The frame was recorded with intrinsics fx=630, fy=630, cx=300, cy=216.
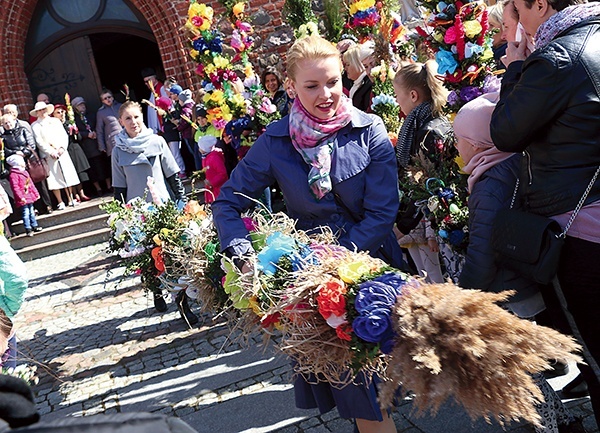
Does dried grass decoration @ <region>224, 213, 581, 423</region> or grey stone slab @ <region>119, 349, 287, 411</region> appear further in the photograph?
grey stone slab @ <region>119, 349, 287, 411</region>

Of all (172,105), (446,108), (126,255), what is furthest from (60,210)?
(446,108)

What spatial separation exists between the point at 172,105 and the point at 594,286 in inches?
378

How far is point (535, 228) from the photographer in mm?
2488

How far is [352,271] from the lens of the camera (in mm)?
2205

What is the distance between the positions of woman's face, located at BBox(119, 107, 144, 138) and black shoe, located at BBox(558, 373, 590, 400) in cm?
458

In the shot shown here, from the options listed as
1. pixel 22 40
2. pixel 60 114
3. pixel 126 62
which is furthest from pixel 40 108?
pixel 126 62

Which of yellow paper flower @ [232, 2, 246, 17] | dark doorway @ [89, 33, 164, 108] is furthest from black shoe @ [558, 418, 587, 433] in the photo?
dark doorway @ [89, 33, 164, 108]

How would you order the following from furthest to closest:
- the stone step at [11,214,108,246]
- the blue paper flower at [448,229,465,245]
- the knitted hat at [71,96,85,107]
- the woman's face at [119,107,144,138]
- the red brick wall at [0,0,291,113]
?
1. the knitted hat at [71,96,85,107]
2. the red brick wall at [0,0,291,113]
3. the stone step at [11,214,108,246]
4. the woman's face at [119,107,144,138]
5. the blue paper flower at [448,229,465,245]

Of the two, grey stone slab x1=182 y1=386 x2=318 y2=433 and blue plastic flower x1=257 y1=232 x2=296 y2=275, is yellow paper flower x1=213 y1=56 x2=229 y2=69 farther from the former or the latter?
blue plastic flower x1=257 y1=232 x2=296 y2=275

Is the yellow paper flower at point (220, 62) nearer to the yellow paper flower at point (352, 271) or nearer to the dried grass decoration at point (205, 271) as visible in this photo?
the dried grass decoration at point (205, 271)

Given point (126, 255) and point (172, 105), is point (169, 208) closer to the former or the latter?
point (126, 255)

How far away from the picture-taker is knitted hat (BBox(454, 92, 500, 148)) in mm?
2787

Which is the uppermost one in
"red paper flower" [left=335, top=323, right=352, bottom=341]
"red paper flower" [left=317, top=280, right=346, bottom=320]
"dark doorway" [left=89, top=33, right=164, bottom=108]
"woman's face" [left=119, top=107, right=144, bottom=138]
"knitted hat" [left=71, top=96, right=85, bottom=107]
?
"dark doorway" [left=89, top=33, right=164, bottom=108]

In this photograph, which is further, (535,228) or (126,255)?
(126,255)
